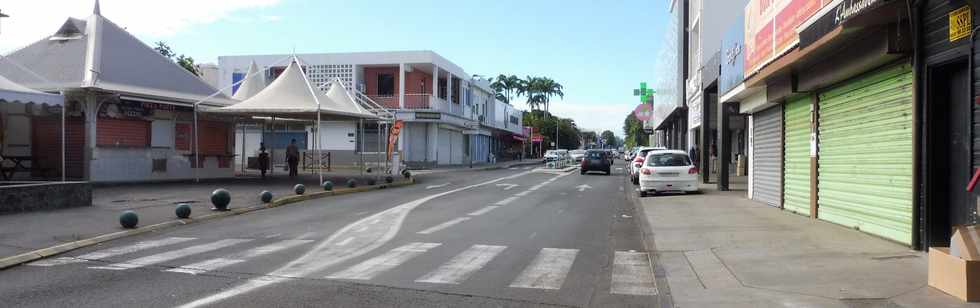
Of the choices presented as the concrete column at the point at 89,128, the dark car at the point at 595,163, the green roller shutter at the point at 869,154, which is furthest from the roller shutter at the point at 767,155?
the concrete column at the point at 89,128

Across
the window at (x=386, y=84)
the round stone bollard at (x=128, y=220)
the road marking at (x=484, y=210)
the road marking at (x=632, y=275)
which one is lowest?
the road marking at (x=632, y=275)

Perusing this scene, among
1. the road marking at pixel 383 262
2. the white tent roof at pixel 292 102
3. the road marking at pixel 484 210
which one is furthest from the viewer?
the white tent roof at pixel 292 102

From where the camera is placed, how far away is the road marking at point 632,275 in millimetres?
7094

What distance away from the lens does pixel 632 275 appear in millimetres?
7930

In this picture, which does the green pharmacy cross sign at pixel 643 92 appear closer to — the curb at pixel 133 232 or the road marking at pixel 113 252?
the curb at pixel 133 232

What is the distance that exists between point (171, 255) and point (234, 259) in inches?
38.1

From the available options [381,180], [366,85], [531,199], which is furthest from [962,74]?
[366,85]

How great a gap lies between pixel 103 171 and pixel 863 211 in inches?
→ 821

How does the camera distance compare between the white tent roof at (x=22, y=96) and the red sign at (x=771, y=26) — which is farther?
the white tent roof at (x=22, y=96)

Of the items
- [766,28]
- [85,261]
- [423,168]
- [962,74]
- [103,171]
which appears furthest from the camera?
[423,168]

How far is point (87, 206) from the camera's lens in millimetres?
Answer: 14383

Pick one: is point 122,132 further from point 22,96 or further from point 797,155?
point 797,155

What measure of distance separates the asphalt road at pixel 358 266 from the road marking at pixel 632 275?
0.02 meters

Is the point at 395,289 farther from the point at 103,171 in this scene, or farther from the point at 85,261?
the point at 103,171
